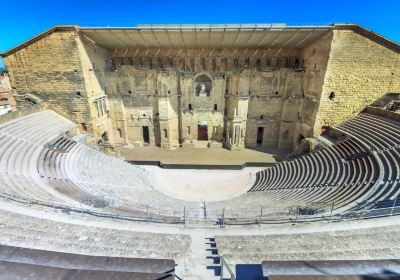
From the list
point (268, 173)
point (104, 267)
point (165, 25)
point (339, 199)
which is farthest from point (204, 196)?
point (165, 25)

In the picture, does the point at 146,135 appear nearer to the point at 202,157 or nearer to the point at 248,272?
the point at 202,157

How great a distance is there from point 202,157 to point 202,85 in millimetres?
8556

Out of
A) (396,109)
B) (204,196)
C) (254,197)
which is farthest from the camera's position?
(396,109)

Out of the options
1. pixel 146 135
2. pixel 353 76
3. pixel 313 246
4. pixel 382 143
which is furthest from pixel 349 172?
pixel 146 135

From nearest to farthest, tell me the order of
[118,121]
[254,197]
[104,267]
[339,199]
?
1. [104,267]
2. [339,199]
3. [254,197]
4. [118,121]

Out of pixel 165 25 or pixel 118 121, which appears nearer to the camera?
pixel 165 25

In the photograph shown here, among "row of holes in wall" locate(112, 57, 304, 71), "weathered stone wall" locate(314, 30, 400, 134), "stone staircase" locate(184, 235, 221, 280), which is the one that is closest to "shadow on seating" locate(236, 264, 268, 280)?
"stone staircase" locate(184, 235, 221, 280)

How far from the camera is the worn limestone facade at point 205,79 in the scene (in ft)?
56.0

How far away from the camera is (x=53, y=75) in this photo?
1812cm

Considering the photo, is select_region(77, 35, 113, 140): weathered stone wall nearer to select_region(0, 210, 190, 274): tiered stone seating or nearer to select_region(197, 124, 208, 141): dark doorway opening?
select_region(197, 124, 208, 141): dark doorway opening

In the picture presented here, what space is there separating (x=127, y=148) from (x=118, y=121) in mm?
3274

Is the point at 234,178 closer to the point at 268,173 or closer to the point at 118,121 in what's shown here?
the point at 268,173

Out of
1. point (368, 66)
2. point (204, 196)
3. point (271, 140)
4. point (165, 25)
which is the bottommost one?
point (204, 196)

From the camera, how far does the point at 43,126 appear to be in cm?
1697
